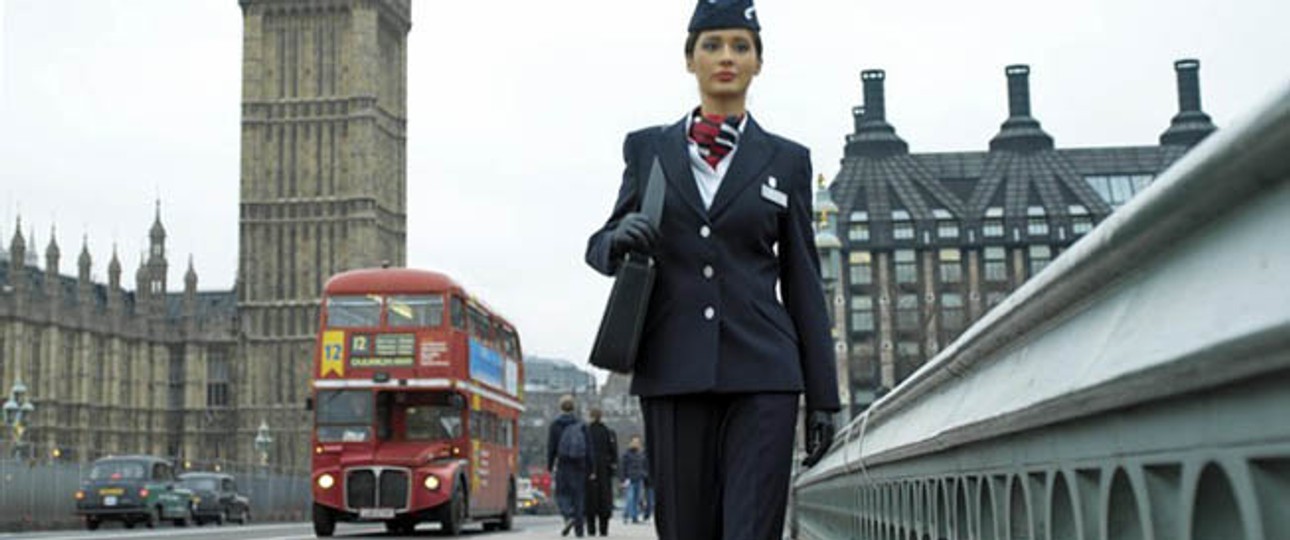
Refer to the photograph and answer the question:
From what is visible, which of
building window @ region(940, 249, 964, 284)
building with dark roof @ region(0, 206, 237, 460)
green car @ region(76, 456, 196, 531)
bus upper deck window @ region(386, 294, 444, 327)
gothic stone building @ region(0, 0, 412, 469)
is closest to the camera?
bus upper deck window @ region(386, 294, 444, 327)

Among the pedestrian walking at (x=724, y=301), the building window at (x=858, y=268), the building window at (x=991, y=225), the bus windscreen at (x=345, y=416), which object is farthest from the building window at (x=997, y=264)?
the pedestrian walking at (x=724, y=301)

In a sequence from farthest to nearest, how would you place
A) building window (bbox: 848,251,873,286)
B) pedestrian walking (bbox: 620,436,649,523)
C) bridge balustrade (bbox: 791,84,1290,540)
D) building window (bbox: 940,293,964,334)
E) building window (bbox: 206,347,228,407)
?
building window (bbox: 206,347,228,407), building window (bbox: 848,251,873,286), building window (bbox: 940,293,964,334), pedestrian walking (bbox: 620,436,649,523), bridge balustrade (bbox: 791,84,1290,540)

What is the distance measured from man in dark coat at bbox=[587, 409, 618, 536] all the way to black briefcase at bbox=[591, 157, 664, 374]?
1444 cm

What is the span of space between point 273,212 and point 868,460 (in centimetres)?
7981

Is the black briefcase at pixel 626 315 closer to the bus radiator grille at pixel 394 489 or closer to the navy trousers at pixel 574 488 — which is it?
the navy trousers at pixel 574 488

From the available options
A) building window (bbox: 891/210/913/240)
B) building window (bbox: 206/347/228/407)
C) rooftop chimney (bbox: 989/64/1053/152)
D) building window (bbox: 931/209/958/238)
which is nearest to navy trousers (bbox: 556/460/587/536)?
building window (bbox: 891/210/913/240)

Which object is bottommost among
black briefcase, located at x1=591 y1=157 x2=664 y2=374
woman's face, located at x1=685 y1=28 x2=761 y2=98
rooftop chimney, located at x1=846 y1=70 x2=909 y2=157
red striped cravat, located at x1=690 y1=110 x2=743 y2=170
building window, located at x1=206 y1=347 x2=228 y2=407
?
black briefcase, located at x1=591 y1=157 x2=664 y2=374

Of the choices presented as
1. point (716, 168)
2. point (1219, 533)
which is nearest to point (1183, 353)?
point (1219, 533)

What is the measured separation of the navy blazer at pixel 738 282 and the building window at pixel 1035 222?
77130mm

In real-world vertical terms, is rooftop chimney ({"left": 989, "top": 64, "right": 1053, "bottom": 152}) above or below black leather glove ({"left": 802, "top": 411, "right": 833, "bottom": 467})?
above

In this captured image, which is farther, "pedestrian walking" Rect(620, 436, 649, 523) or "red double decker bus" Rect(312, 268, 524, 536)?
"pedestrian walking" Rect(620, 436, 649, 523)

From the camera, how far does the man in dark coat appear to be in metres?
17.9

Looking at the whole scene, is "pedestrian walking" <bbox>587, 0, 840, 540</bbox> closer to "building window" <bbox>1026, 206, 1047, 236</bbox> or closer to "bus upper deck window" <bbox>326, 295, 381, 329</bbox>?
"bus upper deck window" <bbox>326, 295, 381, 329</bbox>

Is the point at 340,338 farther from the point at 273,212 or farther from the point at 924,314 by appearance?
the point at 273,212
